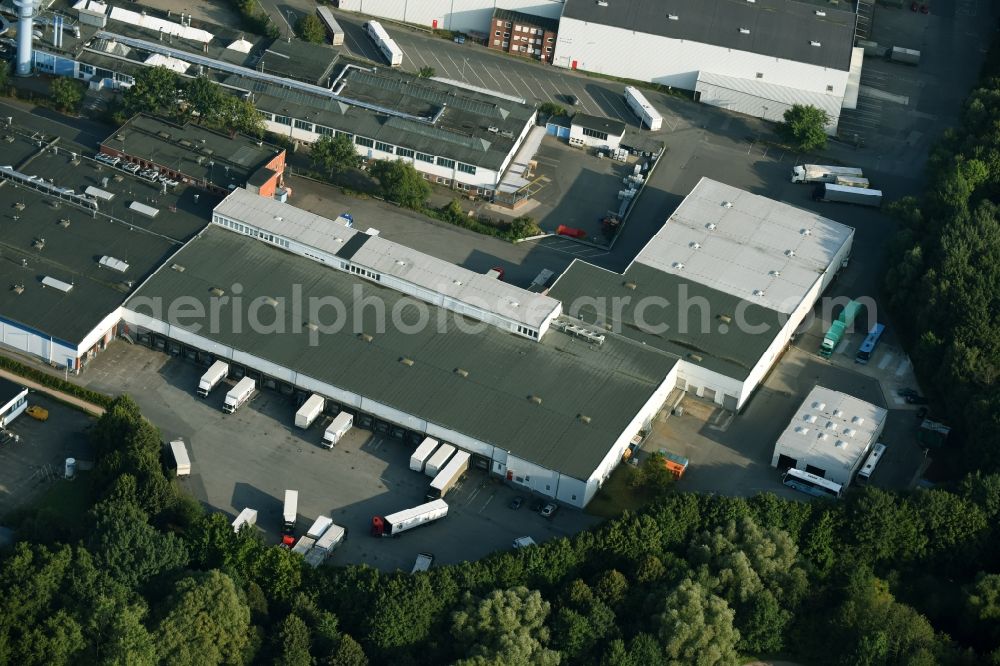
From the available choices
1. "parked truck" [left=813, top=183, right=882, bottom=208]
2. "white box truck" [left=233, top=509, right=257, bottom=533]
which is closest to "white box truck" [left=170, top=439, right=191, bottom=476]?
"white box truck" [left=233, top=509, right=257, bottom=533]

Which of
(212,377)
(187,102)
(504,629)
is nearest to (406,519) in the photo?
(504,629)

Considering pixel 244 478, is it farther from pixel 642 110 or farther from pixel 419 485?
pixel 642 110

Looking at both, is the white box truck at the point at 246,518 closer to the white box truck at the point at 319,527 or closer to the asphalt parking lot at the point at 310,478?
the asphalt parking lot at the point at 310,478

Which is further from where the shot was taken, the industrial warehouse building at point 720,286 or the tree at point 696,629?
the industrial warehouse building at point 720,286

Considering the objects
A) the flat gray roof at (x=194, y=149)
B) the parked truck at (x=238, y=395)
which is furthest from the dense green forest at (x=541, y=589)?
the flat gray roof at (x=194, y=149)

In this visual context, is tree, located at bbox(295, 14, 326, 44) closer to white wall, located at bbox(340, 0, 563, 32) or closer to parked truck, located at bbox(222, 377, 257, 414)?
white wall, located at bbox(340, 0, 563, 32)

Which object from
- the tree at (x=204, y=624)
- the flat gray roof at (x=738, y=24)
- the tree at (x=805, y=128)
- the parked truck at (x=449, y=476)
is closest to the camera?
the tree at (x=204, y=624)

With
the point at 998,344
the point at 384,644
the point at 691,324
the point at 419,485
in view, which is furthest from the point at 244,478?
the point at 998,344
